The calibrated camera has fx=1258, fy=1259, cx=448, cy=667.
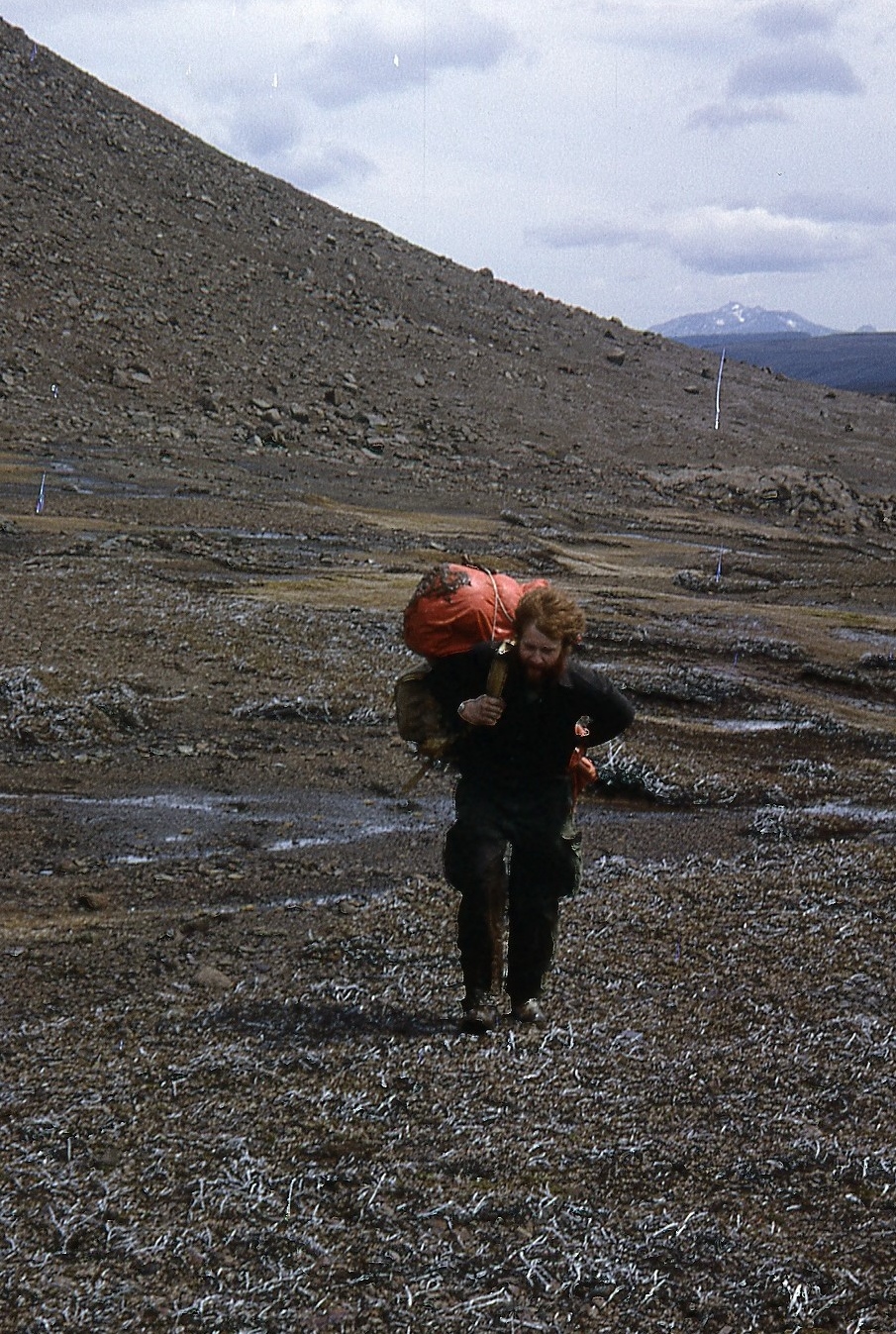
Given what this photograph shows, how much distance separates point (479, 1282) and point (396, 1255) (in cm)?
23

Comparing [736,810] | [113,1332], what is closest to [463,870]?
[113,1332]

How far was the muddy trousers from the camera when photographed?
3.96 m

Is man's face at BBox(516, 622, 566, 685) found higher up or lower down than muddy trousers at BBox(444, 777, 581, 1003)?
higher up

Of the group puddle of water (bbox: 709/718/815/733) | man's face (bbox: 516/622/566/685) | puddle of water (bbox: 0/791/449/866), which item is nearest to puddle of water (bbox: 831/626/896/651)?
A: puddle of water (bbox: 709/718/815/733)

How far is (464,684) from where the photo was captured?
3.86 meters

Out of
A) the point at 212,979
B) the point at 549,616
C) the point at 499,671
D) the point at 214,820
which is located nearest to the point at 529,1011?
the point at 212,979

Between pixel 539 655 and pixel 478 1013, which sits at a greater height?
pixel 539 655

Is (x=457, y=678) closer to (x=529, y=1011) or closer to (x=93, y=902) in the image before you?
(x=529, y=1011)

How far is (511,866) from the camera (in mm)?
4051

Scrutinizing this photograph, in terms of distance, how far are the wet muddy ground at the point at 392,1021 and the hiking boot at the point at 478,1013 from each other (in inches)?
2.2

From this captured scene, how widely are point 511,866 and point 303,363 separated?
87.9ft

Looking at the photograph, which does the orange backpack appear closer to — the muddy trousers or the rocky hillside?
the muddy trousers

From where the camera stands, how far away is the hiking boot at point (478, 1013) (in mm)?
4227

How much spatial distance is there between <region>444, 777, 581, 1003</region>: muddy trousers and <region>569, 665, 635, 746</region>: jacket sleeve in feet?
0.86
